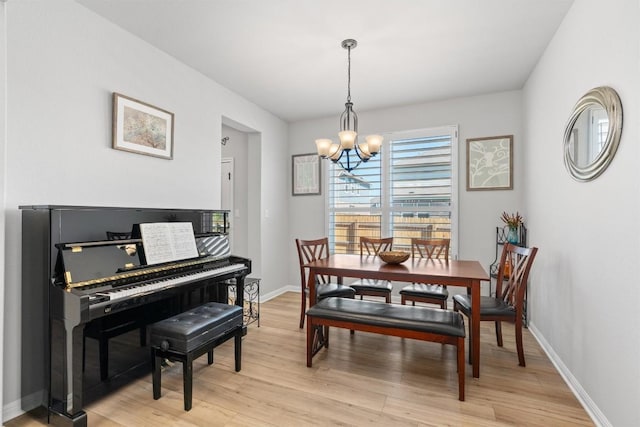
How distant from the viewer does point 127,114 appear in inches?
96.0

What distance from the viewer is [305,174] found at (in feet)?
15.5

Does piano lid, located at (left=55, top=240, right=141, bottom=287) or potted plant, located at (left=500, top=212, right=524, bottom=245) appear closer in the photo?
piano lid, located at (left=55, top=240, right=141, bottom=287)

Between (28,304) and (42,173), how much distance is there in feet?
2.62

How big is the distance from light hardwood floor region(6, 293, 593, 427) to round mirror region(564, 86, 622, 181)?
1.43m

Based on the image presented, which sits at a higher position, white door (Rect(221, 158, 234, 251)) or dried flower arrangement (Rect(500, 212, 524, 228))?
white door (Rect(221, 158, 234, 251))

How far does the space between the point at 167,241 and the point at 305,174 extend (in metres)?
2.70

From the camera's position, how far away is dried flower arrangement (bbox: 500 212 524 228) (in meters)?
3.38

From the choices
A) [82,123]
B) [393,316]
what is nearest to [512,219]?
[393,316]

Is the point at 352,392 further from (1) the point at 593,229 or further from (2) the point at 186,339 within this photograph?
(1) the point at 593,229

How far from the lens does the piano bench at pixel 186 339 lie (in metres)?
1.88

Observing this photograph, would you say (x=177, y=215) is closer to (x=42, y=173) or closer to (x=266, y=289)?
(x=42, y=173)

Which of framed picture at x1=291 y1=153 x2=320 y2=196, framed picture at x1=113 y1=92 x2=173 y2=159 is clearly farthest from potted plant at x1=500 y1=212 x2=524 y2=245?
framed picture at x1=113 y1=92 x2=173 y2=159

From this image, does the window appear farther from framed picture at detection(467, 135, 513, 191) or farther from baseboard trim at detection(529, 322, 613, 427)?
baseboard trim at detection(529, 322, 613, 427)

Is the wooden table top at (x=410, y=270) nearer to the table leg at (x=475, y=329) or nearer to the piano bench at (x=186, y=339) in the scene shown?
the table leg at (x=475, y=329)
